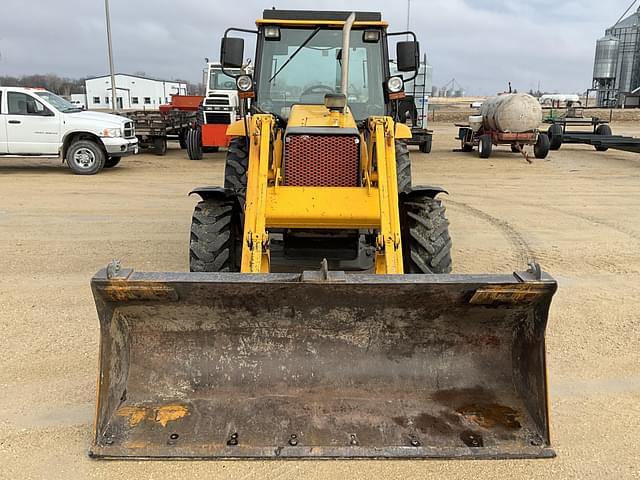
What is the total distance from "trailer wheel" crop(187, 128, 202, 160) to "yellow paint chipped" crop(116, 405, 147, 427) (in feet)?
43.9

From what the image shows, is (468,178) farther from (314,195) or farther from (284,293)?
(284,293)

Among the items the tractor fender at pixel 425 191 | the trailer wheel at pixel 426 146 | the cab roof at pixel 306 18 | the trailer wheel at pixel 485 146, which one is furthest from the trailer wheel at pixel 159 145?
the tractor fender at pixel 425 191

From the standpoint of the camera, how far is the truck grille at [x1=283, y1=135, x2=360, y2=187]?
13.6 ft

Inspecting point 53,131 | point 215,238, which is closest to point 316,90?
point 215,238

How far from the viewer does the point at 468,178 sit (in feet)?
42.4

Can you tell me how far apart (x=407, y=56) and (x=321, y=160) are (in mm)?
1709

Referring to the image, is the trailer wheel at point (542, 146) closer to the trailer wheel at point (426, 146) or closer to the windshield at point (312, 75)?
the trailer wheel at point (426, 146)

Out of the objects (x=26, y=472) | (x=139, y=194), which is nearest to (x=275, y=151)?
(x=26, y=472)

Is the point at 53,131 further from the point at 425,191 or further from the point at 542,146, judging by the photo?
the point at 542,146

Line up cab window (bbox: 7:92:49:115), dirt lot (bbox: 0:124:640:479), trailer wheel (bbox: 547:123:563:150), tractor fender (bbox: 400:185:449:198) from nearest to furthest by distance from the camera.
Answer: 1. dirt lot (bbox: 0:124:640:479)
2. tractor fender (bbox: 400:185:449:198)
3. cab window (bbox: 7:92:49:115)
4. trailer wheel (bbox: 547:123:563:150)

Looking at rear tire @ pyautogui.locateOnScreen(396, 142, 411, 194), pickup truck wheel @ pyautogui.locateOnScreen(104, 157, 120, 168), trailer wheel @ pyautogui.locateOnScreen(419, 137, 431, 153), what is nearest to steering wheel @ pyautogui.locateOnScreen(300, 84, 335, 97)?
rear tire @ pyautogui.locateOnScreen(396, 142, 411, 194)

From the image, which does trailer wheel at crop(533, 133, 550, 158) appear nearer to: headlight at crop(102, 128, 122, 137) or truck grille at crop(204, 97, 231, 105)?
truck grille at crop(204, 97, 231, 105)

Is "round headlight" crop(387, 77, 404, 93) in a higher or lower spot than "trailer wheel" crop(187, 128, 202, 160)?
higher

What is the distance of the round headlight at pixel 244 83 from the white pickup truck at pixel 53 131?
8.56 meters
